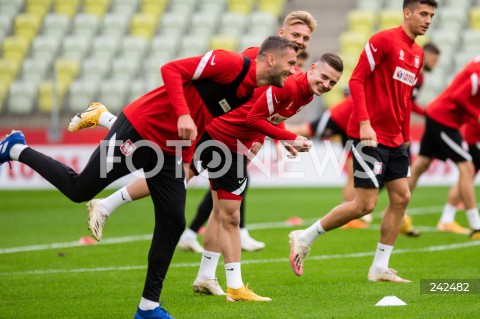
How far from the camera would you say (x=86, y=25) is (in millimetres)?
28062

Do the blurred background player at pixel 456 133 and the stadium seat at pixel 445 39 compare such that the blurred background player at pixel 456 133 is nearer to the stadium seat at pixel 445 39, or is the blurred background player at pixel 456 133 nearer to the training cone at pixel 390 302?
the training cone at pixel 390 302

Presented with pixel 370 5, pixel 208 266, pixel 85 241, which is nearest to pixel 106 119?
pixel 208 266

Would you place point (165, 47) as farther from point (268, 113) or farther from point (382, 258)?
point (268, 113)

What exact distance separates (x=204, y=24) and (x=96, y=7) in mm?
3992

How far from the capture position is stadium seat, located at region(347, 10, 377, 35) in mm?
26844

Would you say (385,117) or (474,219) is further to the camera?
(474,219)

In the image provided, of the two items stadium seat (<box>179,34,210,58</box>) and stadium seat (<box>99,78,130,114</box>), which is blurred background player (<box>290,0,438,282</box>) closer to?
stadium seat (<box>99,78,130,114</box>)

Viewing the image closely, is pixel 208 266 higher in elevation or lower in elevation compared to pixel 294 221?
higher

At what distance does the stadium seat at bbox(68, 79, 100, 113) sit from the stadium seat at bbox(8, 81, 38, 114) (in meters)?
1.09

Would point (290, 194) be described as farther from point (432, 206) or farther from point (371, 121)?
point (371, 121)

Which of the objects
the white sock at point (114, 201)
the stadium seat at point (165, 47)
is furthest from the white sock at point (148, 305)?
the stadium seat at point (165, 47)

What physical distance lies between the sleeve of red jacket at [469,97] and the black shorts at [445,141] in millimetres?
470

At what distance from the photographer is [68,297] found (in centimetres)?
775

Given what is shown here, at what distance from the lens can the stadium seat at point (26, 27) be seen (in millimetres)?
28125
